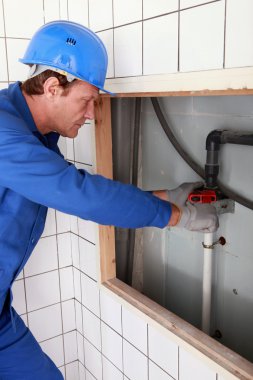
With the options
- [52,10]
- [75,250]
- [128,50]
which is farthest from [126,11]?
[75,250]

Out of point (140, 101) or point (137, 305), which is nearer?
point (137, 305)

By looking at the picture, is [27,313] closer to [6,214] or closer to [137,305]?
[137,305]

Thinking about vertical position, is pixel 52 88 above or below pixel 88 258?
above

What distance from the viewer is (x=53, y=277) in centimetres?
200

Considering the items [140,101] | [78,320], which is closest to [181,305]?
[78,320]

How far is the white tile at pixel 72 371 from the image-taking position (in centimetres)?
213

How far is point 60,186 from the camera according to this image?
101 cm

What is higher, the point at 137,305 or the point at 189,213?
the point at 189,213

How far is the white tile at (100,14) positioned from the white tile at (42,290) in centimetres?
122

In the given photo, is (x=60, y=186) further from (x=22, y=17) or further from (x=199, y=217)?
(x=22, y=17)

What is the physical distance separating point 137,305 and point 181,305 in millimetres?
338

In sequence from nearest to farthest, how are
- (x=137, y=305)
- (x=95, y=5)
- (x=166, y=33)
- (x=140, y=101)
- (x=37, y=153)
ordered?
(x=37, y=153) → (x=166, y=33) → (x=95, y=5) → (x=137, y=305) → (x=140, y=101)

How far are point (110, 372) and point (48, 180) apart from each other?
123cm

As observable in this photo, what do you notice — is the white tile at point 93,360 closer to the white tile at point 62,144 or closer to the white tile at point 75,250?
the white tile at point 75,250
